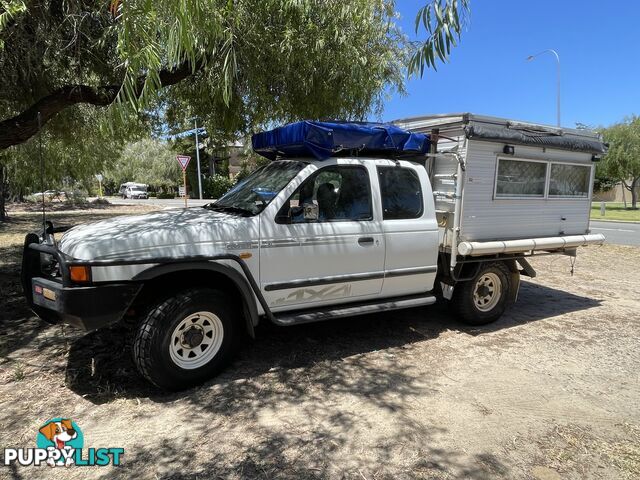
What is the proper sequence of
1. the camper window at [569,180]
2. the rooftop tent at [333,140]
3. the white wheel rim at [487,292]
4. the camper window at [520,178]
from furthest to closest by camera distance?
the camper window at [569,180], the white wheel rim at [487,292], the camper window at [520,178], the rooftop tent at [333,140]

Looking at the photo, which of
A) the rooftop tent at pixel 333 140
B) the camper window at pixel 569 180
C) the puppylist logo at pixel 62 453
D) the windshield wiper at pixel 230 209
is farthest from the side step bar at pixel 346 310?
the camper window at pixel 569 180

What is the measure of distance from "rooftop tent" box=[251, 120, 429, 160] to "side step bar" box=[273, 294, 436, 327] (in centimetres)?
154

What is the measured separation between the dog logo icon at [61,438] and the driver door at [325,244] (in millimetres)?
1788

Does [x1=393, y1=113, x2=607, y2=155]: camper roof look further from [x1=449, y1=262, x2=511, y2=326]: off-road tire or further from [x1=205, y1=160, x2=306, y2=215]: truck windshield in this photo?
[x1=205, y1=160, x2=306, y2=215]: truck windshield

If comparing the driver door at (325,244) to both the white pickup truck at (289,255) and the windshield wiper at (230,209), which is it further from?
the windshield wiper at (230,209)

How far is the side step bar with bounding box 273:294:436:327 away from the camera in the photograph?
4215mm

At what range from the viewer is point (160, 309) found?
3.61m

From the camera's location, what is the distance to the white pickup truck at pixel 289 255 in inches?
140

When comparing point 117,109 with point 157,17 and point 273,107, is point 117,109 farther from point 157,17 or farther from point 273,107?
point 273,107

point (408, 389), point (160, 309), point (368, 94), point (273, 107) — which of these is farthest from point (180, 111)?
point (408, 389)

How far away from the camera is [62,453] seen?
9.77 ft

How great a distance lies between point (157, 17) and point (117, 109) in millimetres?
651

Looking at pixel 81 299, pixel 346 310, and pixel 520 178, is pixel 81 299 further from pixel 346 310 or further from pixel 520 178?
pixel 520 178

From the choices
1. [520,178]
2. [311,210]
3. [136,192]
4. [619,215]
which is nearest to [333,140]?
[311,210]
